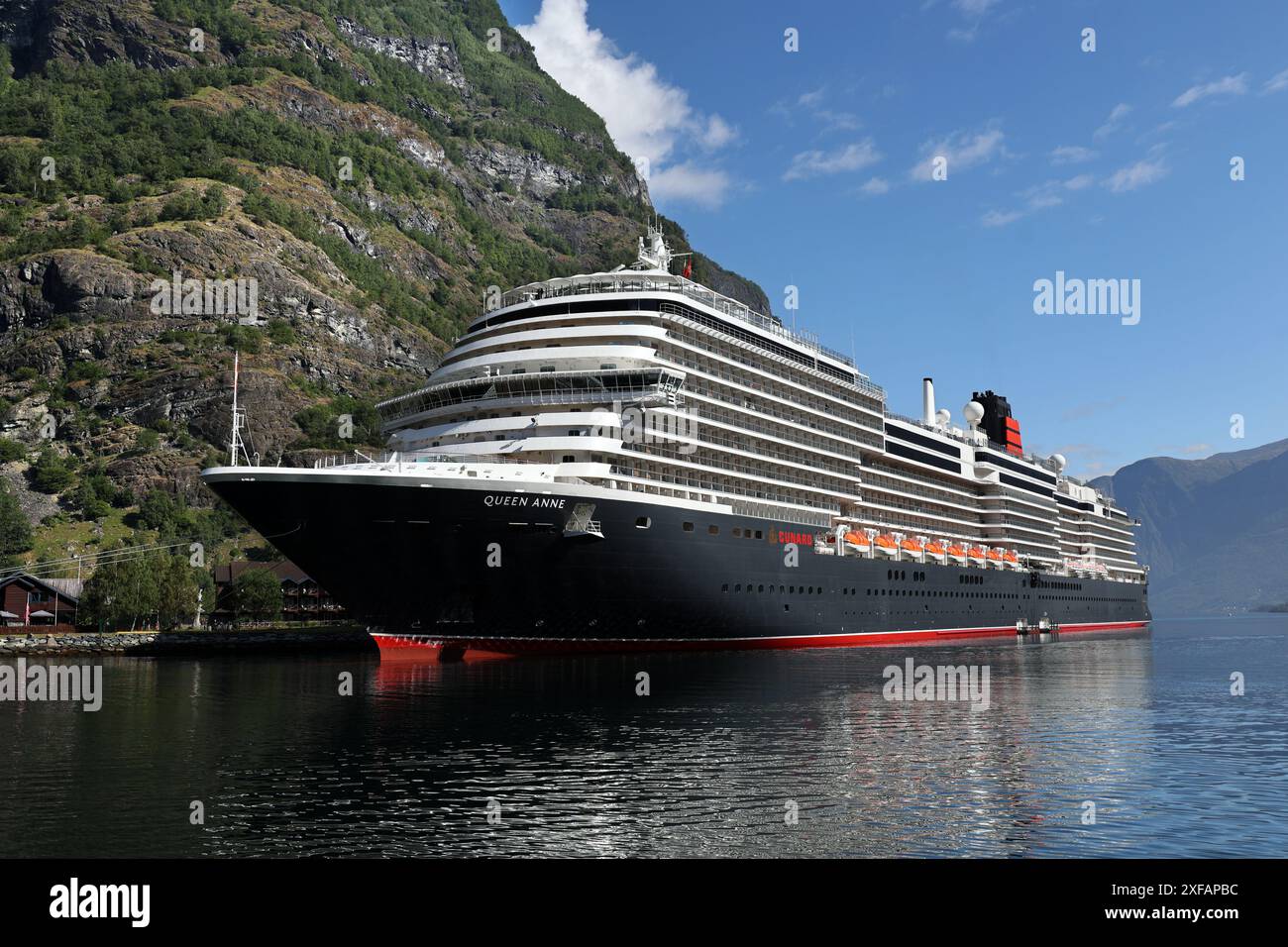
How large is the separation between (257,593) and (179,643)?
55.5 ft

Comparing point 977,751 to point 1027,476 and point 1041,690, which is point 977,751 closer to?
point 1041,690

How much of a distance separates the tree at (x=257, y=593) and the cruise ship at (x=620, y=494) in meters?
39.5

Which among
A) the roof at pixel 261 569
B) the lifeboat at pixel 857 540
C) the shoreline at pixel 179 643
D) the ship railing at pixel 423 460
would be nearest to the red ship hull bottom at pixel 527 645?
the ship railing at pixel 423 460

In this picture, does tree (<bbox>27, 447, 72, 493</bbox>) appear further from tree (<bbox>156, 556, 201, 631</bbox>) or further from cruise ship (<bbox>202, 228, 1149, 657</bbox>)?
cruise ship (<bbox>202, 228, 1149, 657</bbox>)

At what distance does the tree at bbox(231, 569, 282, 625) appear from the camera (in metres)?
90.8

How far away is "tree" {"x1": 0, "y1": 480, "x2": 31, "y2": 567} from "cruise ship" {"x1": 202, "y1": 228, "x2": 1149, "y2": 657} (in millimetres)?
71179

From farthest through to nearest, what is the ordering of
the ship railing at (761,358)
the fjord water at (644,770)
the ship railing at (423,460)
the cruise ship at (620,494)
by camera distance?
the ship railing at (761,358) < the ship railing at (423,460) < the cruise ship at (620,494) < the fjord water at (644,770)

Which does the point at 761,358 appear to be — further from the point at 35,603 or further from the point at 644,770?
the point at 35,603

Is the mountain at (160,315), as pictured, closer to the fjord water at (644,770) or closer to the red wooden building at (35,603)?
the red wooden building at (35,603)

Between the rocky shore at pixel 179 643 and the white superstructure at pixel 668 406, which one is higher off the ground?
the white superstructure at pixel 668 406

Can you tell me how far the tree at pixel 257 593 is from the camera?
9075 cm

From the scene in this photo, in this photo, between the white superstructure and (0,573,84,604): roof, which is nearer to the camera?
the white superstructure

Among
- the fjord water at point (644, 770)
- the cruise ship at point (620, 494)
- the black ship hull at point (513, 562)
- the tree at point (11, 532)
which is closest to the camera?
the fjord water at point (644, 770)

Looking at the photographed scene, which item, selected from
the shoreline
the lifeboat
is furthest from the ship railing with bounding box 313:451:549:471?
the lifeboat
